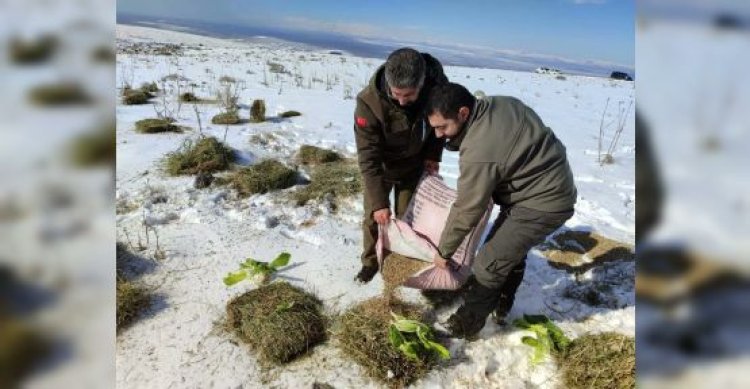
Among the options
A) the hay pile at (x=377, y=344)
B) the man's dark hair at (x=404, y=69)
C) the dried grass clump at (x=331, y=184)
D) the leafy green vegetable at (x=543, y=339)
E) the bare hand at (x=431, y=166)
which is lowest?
the hay pile at (x=377, y=344)

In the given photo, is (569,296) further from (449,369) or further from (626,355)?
(449,369)

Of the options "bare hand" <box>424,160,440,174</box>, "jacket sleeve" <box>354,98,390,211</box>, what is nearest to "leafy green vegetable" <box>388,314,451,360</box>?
"jacket sleeve" <box>354,98,390,211</box>

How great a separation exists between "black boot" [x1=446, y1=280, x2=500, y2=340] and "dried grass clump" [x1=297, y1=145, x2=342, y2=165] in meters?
3.20

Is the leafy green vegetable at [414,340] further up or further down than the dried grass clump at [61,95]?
further down

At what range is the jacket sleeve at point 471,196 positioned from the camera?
7.68ft

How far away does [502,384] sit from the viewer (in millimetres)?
2709

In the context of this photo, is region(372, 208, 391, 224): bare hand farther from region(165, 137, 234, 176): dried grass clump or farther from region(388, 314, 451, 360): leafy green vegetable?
region(165, 137, 234, 176): dried grass clump

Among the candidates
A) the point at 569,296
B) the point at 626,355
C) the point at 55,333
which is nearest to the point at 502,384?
the point at 626,355

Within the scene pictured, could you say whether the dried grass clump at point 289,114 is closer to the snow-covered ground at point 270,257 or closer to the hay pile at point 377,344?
the snow-covered ground at point 270,257

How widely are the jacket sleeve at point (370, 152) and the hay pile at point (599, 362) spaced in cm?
142

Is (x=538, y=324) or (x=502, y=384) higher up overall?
(x=538, y=324)

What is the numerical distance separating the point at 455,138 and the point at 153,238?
264cm

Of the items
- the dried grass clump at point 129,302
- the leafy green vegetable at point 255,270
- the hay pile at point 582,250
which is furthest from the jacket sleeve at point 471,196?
the dried grass clump at point 129,302

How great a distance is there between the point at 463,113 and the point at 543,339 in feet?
4.73
